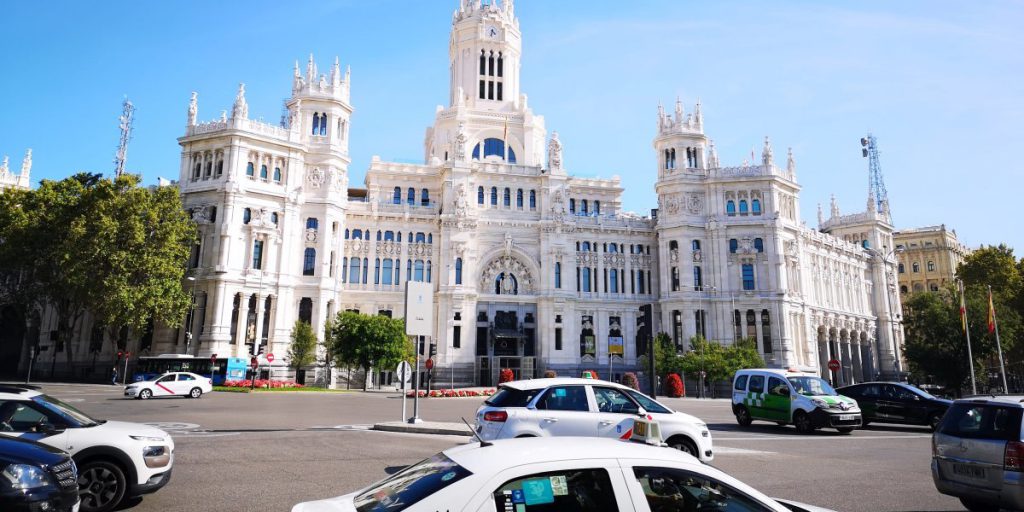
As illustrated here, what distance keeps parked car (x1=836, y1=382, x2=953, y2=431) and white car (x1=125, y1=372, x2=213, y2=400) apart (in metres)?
34.5

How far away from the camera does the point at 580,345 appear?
63.7 metres

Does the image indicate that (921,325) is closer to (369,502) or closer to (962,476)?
(962,476)

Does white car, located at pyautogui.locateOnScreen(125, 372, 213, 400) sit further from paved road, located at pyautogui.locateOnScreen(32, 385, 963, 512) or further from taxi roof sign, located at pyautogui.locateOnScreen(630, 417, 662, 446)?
taxi roof sign, located at pyautogui.locateOnScreen(630, 417, 662, 446)

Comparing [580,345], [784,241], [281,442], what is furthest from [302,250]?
[784,241]

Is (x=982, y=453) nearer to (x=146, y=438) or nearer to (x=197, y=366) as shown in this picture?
(x=146, y=438)

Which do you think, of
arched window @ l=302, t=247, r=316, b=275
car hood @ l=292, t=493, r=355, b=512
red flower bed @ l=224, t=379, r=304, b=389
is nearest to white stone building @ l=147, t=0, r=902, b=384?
arched window @ l=302, t=247, r=316, b=275

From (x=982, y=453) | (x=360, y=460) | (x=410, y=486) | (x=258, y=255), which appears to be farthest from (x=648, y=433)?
(x=258, y=255)

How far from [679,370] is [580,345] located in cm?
1205

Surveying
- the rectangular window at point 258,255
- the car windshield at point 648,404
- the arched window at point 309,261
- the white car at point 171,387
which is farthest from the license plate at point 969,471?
the arched window at point 309,261

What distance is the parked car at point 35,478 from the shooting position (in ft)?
21.5

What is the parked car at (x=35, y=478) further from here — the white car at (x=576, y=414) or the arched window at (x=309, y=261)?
the arched window at (x=309, y=261)

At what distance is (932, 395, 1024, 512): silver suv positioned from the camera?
8.62 m

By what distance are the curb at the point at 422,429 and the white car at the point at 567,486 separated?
1548cm

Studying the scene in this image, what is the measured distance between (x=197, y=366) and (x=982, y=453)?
4922cm
